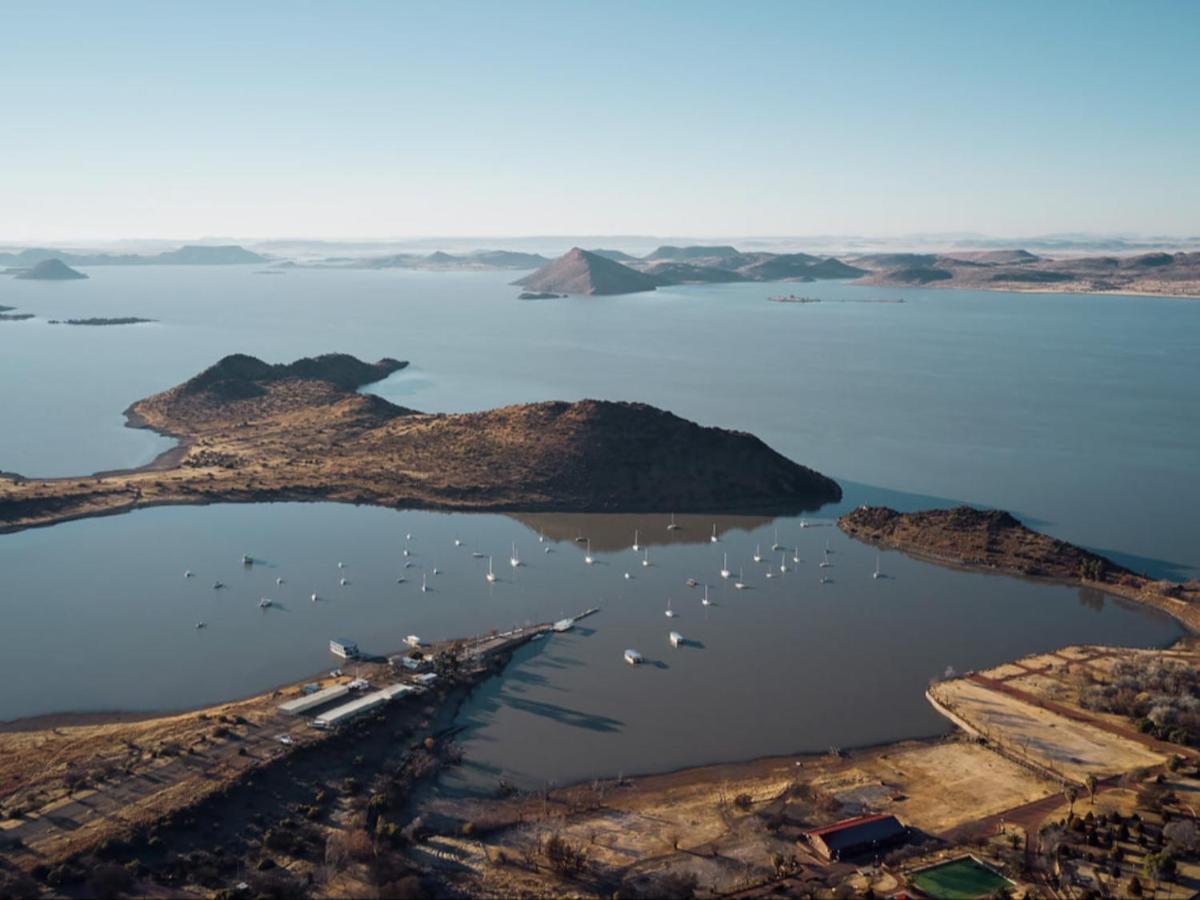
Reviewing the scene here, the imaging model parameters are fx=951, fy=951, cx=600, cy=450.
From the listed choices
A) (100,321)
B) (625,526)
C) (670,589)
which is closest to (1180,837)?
(670,589)

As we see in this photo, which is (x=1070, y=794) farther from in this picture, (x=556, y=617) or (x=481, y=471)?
(x=481, y=471)

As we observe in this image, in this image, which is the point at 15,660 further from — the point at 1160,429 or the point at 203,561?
the point at 1160,429

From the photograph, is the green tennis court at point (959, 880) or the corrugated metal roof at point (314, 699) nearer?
the green tennis court at point (959, 880)

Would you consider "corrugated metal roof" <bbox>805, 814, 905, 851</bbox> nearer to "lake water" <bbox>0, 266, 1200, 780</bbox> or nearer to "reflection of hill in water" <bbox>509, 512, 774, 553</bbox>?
"lake water" <bbox>0, 266, 1200, 780</bbox>

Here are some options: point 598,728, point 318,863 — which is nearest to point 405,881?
point 318,863

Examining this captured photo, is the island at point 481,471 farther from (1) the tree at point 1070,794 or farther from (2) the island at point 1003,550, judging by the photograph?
(1) the tree at point 1070,794

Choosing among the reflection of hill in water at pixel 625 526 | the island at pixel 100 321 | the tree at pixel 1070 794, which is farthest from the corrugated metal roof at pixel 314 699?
the island at pixel 100 321
